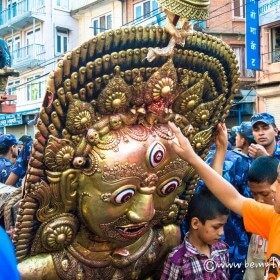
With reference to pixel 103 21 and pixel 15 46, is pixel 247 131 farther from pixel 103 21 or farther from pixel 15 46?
pixel 15 46

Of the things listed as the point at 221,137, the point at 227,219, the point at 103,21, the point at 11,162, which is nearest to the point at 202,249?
the point at 227,219

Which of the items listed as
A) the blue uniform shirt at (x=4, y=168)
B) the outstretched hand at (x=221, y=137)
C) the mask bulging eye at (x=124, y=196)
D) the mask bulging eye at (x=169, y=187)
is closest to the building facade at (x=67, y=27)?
the blue uniform shirt at (x=4, y=168)

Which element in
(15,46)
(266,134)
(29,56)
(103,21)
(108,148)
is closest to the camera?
(108,148)

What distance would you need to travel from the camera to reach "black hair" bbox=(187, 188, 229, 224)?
195cm

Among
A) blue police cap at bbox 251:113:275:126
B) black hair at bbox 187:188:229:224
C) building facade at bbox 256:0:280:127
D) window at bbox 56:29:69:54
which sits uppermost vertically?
window at bbox 56:29:69:54

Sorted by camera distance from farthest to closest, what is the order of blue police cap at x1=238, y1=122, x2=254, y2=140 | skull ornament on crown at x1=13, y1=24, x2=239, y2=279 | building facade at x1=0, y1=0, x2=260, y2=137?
building facade at x1=0, y1=0, x2=260, y2=137 → blue police cap at x1=238, y1=122, x2=254, y2=140 → skull ornament on crown at x1=13, y1=24, x2=239, y2=279

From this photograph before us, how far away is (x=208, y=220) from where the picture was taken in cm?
194

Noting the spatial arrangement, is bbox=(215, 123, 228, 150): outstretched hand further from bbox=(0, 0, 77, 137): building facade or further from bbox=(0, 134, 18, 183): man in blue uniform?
bbox=(0, 0, 77, 137): building facade

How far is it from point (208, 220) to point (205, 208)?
0.19ft

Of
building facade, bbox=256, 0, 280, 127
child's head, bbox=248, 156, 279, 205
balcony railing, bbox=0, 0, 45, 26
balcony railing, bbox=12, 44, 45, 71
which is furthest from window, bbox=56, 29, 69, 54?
child's head, bbox=248, 156, 279, 205

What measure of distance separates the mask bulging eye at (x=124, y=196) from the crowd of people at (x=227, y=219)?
0.75 ft

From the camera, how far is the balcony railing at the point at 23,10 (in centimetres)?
1745

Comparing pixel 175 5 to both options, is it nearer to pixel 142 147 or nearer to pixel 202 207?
pixel 142 147

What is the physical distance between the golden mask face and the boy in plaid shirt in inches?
9.1
